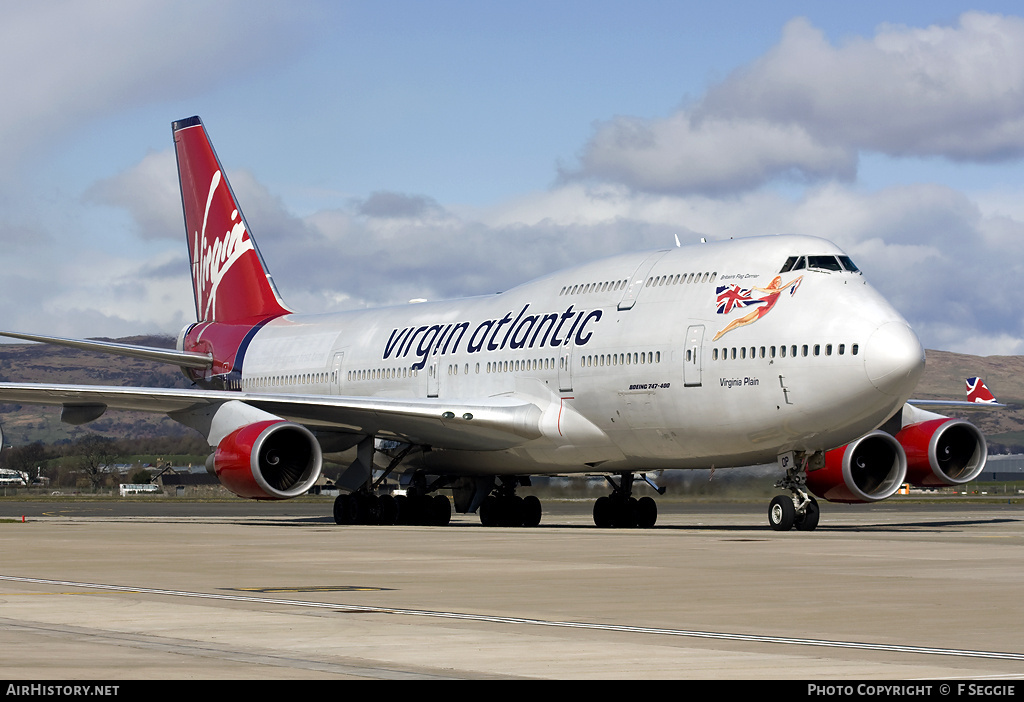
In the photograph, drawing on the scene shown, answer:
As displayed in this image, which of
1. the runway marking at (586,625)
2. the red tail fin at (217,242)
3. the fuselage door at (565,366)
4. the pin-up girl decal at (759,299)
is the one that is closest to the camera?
the runway marking at (586,625)

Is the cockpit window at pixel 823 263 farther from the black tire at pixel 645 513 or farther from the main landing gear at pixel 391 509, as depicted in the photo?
the main landing gear at pixel 391 509

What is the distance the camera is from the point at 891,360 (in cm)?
2108

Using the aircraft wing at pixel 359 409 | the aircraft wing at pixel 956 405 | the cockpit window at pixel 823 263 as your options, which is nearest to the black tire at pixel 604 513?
the aircraft wing at pixel 359 409

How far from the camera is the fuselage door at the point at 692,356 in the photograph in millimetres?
23062

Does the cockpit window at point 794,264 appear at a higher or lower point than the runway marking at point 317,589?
higher

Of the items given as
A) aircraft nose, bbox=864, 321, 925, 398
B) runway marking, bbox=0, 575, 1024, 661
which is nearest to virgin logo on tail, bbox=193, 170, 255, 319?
aircraft nose, bbox=864, 321, 925, 398

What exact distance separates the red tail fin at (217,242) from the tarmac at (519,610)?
61.7 feet

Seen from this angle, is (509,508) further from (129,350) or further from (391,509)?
(129,350)

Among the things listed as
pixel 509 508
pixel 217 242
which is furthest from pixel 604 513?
pixel 217 242

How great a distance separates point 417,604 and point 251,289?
1094 inches

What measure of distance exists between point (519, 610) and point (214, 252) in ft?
96.7

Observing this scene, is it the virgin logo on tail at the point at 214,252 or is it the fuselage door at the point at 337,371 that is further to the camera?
the virgin logo on tail at the point at 214,252

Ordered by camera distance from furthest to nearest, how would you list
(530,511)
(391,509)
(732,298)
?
(530,511) → (391,509) → (732,298)
